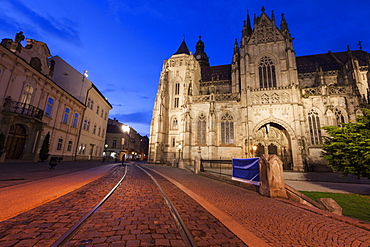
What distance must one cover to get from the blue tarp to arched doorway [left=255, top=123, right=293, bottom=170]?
54.1ft

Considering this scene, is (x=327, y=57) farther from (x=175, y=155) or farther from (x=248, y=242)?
(x=248, y=242)

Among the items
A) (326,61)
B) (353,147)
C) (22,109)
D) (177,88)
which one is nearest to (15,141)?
(22,109)

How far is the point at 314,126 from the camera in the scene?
72.7ft

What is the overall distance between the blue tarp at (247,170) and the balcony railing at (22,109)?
1835 cm

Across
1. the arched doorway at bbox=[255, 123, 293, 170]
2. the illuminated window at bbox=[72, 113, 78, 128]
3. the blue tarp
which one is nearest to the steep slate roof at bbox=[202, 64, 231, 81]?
the arched doorway at bbox=[255, 123, 293, 170]

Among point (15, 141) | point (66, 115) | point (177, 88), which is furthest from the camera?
point (177, 88)

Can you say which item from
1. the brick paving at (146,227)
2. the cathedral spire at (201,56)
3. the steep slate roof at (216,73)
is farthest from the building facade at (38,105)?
the cathedral spire at (201,56)

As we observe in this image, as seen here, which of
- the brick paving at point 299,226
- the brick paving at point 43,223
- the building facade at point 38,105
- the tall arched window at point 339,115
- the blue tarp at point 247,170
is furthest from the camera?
the tall arched window at point 339,115

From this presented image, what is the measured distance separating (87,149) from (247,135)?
2544cm

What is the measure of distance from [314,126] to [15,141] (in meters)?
34.8

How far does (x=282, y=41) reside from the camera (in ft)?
86.8

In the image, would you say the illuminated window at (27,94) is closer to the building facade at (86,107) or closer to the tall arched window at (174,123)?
the building facade at (86,107)

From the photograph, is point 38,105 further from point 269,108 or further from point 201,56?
point 201,56

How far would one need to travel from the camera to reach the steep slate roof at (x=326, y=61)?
1165 inches
